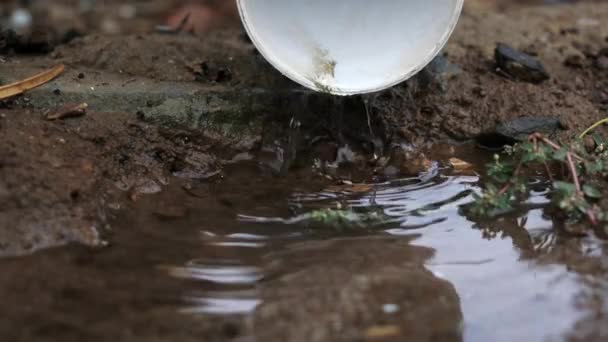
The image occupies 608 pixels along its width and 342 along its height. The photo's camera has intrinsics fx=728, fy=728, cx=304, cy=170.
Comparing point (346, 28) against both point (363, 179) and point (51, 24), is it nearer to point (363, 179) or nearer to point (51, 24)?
point (363, 179)

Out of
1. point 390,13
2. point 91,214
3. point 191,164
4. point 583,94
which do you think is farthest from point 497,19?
point 91,214

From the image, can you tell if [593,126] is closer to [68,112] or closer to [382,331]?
[382,331]

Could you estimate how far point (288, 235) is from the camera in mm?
2039

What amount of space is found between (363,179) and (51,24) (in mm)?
2451

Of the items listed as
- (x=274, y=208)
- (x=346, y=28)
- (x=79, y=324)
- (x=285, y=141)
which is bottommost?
(x=79, y=324)

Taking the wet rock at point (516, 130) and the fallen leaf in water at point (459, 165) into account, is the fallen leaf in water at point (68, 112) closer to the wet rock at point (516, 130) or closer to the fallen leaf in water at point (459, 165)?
the fallen leaf in water at point (459, 165)

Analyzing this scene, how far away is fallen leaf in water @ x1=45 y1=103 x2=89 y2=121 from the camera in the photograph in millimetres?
2293

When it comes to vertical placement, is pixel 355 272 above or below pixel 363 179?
below

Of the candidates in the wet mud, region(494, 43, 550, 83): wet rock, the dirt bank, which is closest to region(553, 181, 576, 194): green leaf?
the wet mud

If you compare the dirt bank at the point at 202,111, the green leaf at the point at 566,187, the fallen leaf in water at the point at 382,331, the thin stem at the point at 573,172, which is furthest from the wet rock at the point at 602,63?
the fallen leaf in water at the point at 382,331

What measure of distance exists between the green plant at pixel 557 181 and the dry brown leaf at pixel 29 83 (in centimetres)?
145

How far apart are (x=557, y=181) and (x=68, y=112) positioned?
59.8 inches

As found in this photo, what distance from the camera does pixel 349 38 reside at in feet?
7.91

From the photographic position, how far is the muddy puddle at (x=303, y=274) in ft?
5.26
